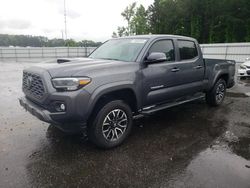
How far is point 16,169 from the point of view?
120 inches

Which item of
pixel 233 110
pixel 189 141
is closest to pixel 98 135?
pixel 189 141

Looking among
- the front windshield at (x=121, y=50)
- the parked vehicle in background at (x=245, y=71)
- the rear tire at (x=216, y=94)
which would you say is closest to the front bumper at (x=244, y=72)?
the parked vehicle in background at (x=245, y=71)

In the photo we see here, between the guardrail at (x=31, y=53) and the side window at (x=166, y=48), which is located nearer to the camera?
the side window at (x=166, y=48)

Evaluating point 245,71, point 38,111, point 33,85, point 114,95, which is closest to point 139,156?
point 114,95

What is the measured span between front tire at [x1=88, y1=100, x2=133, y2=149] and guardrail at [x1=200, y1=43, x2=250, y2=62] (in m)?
17.4

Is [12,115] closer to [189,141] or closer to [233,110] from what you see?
[189,141]

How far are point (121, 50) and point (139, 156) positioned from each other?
2172 millimetres

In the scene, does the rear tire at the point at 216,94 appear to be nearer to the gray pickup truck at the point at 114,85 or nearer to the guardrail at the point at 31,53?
the gray pickup truck at the point at 114,85

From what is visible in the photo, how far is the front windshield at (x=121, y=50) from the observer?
4.13 m

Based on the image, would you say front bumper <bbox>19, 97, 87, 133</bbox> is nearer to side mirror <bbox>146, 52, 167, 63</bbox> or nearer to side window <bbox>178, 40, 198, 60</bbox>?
side mirror <bbox>146, 52, 167, 63</bbox>

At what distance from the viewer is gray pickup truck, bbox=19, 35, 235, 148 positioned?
3.12 m

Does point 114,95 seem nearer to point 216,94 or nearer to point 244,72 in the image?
point 216,94

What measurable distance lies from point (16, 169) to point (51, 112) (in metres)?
0.92

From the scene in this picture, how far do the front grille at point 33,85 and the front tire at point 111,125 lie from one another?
914mm
